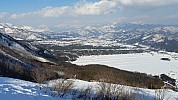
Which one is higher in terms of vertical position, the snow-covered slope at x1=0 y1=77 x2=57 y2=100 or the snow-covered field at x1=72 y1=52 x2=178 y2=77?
the snow-covered slope at x1=0 y1=77 x2=57 y2=100

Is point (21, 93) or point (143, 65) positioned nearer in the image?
point (21, 93)

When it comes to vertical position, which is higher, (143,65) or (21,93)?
(21,93)

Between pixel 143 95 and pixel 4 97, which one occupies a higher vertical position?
pixel 4 97

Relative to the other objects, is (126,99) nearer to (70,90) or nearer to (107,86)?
(107,86)

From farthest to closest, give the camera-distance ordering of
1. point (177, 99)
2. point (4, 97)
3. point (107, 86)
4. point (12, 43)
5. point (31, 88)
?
point (12, 43), point (177, 99), point (107, 86), point (31, 88), point (4, 97)

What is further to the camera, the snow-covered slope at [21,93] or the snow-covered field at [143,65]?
the snow-covered field at [143,65]

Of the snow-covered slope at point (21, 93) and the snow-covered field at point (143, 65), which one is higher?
the snow-covered slope at point (21, 93)

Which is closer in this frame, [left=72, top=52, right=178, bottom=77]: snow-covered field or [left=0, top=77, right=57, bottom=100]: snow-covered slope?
[left=0, top=77, right=57, bottom=100]: snow-covered slope

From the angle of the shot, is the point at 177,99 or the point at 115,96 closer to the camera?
the point at 115,96

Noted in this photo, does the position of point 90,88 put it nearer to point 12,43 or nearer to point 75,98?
point 75,98

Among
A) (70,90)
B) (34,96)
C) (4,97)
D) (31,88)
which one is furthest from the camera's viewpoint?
(70,90)

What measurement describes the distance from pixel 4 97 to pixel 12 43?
94.3 meters

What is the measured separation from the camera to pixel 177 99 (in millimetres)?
37969

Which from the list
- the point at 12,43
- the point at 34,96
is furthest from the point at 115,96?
the point at 12,43
